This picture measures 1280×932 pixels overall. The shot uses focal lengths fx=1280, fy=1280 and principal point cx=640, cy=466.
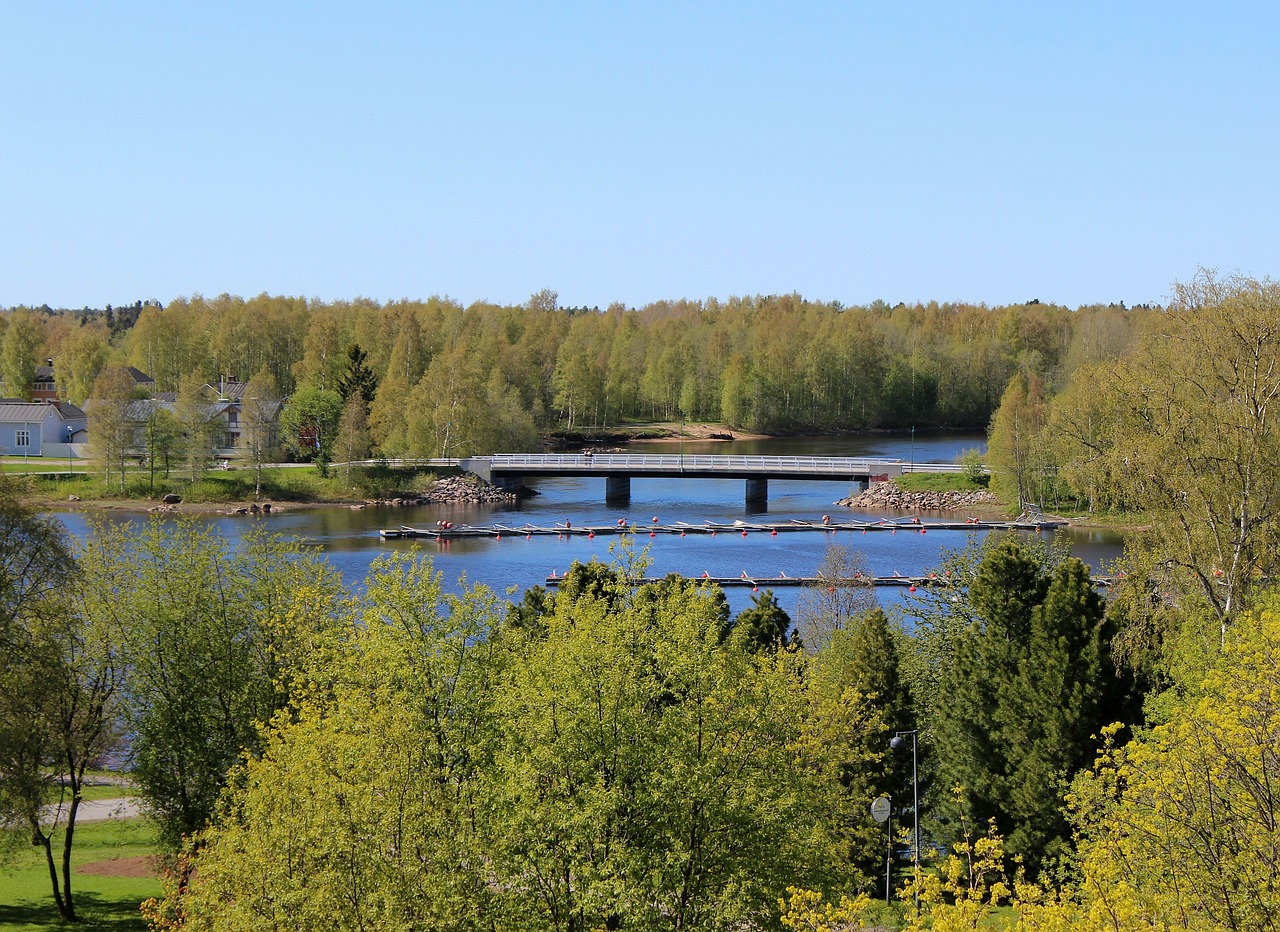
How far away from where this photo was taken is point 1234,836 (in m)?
14.0

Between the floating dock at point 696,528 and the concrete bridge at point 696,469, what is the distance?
8.73m

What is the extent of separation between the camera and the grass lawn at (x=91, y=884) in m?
21.8

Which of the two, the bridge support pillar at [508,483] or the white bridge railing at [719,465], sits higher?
the white bridge railing at [719,465]

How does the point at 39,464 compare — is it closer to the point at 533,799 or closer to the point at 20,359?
the point at 20,359

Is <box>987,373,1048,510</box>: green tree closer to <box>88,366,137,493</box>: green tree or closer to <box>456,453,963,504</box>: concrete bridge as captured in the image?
<box>456,453,963,504</box>: concrete bridge

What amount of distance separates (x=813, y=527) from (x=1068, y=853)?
50.5 meters

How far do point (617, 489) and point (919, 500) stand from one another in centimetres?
1906

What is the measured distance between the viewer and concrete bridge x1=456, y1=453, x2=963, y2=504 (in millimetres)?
81188

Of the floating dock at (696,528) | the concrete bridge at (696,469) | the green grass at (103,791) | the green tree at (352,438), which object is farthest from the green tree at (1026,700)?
the green tree at (352,438)

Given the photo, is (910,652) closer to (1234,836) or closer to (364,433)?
(1234,836)

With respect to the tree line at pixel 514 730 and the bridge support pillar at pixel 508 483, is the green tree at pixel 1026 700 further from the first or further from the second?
the bridge support pillar at pixel 508 483

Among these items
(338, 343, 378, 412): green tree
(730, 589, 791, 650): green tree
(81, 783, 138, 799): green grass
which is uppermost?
(338, 343, 378, 412): green tree

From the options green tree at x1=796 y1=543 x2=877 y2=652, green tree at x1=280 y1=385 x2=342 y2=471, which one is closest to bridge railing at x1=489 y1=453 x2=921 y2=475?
Result: green tree at x1=280 y1=385 x2=342 y2=471

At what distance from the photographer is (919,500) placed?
3086 inches
